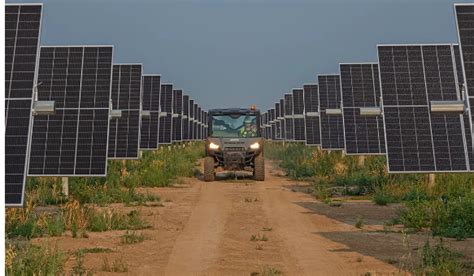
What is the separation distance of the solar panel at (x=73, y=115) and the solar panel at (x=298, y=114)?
29219 millimetres

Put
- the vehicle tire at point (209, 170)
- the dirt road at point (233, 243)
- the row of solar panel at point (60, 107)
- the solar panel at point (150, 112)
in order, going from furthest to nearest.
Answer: the solar panel at point (150, 112), the vehicle tire at point (209, 170), the row of solar panel at point (60, 107), the dirt road at point (233, 243)

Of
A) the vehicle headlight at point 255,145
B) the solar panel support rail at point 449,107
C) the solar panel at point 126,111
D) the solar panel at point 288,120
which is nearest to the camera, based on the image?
the solar panel support rail at point 449,107

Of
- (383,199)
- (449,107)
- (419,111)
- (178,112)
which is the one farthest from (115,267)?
(178,112)

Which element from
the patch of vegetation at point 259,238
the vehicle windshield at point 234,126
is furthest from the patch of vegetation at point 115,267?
the vehicle windshield at point 234,126

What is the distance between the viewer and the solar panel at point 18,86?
9570 millimetres

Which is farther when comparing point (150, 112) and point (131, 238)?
point (150, 112)

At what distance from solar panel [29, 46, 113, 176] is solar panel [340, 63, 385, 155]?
32.4 feet

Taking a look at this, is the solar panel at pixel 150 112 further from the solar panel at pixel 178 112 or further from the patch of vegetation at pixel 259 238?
the patch of vegetation at pixel 259 238

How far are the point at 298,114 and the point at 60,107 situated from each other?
31351 mm

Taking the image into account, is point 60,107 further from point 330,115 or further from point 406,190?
point 330,115

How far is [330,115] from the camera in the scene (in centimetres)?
2773

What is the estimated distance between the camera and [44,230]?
1259 centimetres

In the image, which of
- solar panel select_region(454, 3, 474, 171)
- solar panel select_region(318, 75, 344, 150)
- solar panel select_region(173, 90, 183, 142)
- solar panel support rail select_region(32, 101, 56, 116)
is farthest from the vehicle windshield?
solar panel select_region(173, 90, 183, 142)

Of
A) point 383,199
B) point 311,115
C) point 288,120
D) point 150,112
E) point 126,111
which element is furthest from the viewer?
point 288,120
